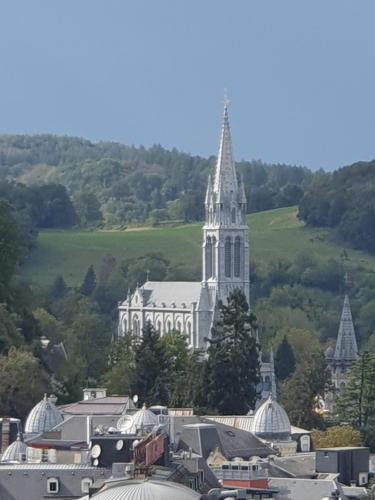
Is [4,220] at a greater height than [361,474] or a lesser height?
greater

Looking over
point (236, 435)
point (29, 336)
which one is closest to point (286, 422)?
point (236, 435)

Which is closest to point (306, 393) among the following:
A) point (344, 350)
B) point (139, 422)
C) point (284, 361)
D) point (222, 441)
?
point (222, 441)

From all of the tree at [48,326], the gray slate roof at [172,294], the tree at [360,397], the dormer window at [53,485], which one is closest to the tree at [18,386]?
the tree at [360,397]

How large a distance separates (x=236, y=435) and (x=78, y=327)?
57.1 m

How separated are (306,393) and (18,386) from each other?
22506mm

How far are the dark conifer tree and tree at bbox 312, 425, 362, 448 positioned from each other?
54439 mm

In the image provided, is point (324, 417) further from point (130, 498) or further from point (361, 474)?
point (130, 498)

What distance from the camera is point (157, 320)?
19488cm

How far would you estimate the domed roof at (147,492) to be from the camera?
5750 cm

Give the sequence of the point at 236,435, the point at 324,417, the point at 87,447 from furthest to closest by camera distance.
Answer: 1. the point at 324,417
2. the point at 236,435
3. the point at 87,447

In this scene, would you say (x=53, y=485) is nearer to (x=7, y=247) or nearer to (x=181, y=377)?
(x=181, y=377)

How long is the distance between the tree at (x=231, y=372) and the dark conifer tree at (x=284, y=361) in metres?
42.2

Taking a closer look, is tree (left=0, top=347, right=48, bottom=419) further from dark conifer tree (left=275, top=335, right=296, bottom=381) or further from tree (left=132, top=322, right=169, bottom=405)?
dark conifer tree (left=275, top=335, right=296, bottom=381)

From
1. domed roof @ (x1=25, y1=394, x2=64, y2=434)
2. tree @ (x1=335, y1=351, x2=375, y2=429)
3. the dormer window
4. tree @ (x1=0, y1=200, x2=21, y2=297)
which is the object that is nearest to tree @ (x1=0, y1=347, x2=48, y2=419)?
domed roof @ (x1=25, y1=394, x2=64, y2=434)
